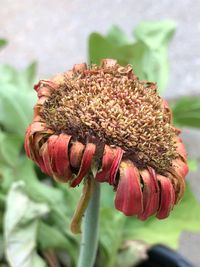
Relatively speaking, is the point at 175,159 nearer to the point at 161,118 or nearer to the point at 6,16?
the point at 161,118

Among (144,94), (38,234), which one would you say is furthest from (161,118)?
(38,234)

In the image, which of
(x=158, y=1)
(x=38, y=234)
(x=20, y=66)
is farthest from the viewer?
(x=158, y=1)

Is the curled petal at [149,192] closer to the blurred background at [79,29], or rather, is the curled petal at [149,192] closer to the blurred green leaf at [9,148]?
the blurred green leaf at [9,148]

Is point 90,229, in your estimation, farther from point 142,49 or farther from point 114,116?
point 142,49

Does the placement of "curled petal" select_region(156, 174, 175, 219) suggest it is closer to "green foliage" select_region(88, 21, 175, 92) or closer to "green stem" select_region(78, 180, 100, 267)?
"green stem" select_region(78, 180, 100, 267)

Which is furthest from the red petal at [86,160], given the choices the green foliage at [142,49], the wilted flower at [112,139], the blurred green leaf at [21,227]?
the green foliage at [142,49]

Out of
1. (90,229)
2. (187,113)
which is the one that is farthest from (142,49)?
Result: (90,229)
